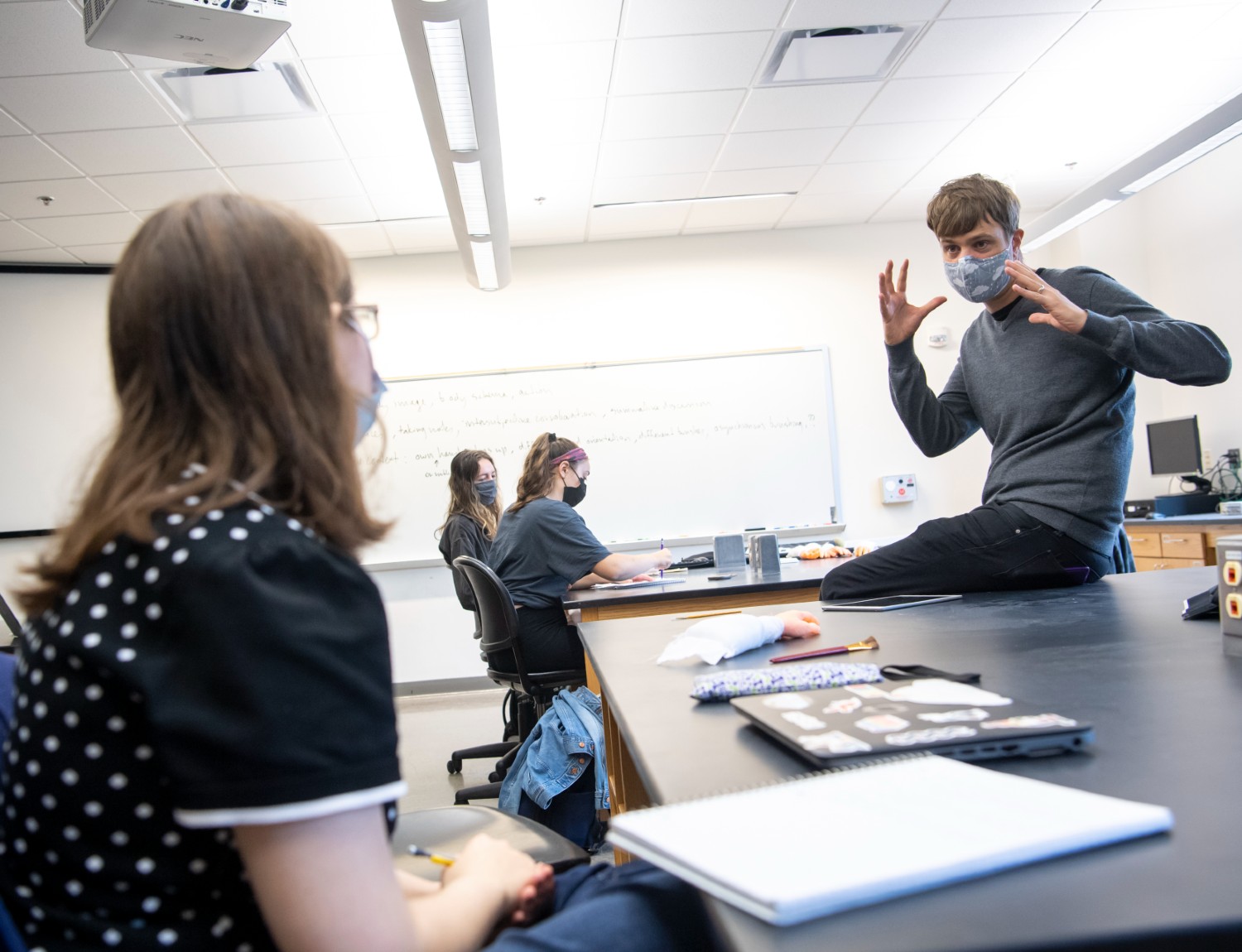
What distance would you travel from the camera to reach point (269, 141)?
3838mm

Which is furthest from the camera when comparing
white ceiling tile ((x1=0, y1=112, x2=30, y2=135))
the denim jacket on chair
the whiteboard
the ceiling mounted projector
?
the whiteboard

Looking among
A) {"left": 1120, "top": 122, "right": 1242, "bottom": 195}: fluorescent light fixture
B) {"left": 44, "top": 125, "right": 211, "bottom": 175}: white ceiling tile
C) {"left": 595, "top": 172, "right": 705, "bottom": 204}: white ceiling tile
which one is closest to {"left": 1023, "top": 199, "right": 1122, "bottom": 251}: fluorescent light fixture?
{"left": 1120, "top": 122, "right": 1242, "bottom": 195}: fluorescent light fixture

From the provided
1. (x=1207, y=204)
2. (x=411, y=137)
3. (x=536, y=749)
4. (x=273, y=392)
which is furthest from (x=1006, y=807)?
(x=1207, y=204)

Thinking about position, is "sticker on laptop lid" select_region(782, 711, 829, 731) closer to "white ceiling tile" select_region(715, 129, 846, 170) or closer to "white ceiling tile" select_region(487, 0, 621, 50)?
"white ceiling tile" select_region(487, 0, 621, 50)

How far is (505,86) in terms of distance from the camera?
3.53 m

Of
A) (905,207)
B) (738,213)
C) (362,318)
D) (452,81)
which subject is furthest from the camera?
(905,207)

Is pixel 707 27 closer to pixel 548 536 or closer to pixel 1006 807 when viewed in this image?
pixel 548 536

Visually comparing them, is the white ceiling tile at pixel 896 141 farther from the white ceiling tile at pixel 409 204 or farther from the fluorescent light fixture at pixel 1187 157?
the white ceiling tile at pixel 409 204

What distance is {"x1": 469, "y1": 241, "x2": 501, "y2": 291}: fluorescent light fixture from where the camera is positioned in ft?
14.0

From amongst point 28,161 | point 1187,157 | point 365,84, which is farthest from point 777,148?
point 28,161

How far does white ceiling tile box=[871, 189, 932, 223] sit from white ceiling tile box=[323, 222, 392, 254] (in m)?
2.94

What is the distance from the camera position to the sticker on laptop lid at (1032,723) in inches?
24.8

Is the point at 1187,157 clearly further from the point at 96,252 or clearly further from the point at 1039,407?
the point at 96,252

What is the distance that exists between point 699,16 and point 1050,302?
2.10 m
